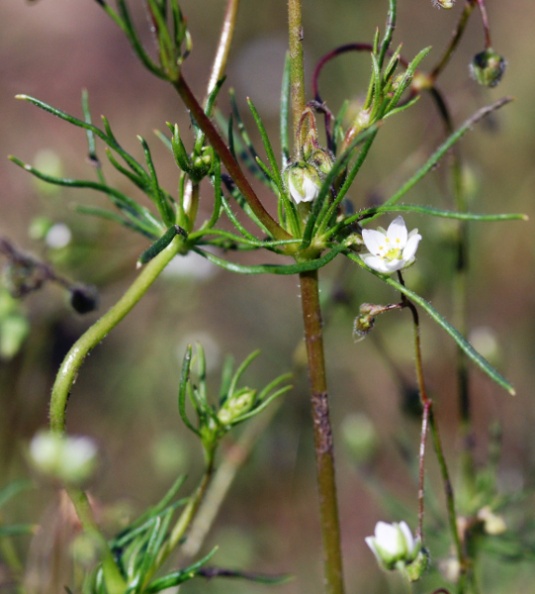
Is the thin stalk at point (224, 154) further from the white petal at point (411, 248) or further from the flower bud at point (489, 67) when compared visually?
the flower bud at point (489, 67)

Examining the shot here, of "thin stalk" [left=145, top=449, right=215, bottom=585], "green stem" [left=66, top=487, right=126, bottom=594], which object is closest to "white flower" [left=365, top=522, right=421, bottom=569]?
"thin stalk" [left=145, top=449, right=215, bottom=585]

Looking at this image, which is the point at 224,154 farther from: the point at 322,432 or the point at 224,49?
the point at 322,432

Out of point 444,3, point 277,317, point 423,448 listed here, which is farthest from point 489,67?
point 277,317

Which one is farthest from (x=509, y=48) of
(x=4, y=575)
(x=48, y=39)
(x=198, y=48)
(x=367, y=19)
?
(x=4, y=575)

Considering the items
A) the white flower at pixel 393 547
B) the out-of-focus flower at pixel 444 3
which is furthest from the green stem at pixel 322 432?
the out-of-focus flower at pixel 444 3

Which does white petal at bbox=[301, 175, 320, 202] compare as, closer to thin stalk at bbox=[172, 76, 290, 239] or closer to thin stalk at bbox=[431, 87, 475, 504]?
thin stalk at bbox=[172, 76, 290, 239]

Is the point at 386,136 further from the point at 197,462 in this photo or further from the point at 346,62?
the point at 197,462
